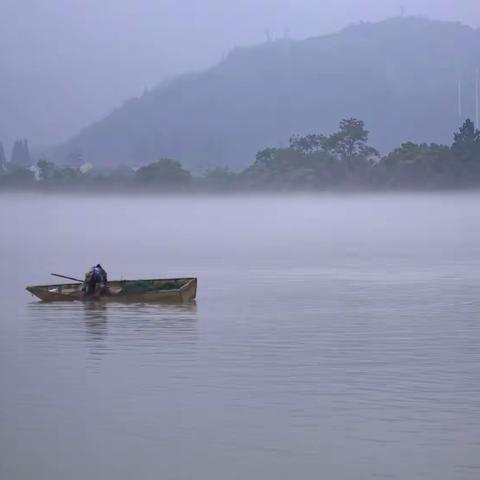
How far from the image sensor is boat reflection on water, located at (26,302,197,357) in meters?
30.0

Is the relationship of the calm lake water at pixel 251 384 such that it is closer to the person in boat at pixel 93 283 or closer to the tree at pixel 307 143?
the person in boat at pixel 93 283

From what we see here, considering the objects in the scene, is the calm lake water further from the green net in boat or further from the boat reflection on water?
the green net in boat

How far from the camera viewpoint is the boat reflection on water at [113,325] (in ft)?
98.5

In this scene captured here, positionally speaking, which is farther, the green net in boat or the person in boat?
the green net in boat

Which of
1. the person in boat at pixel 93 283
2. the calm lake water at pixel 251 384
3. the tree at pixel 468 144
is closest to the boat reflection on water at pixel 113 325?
the calm lake water at pixel 251 384

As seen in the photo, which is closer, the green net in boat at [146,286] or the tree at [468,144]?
the green net in boat at [146,286]

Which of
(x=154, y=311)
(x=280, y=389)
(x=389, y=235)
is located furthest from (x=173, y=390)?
(x=389, y=235)

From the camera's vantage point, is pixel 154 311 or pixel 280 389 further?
pixel 154 311

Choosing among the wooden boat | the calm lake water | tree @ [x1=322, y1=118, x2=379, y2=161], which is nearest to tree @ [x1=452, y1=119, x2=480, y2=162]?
tree @ [x1=322, y1=118, x2=379, y2=161]

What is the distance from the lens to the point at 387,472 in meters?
17.5

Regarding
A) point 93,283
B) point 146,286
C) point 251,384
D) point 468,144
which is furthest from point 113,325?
point 468,144

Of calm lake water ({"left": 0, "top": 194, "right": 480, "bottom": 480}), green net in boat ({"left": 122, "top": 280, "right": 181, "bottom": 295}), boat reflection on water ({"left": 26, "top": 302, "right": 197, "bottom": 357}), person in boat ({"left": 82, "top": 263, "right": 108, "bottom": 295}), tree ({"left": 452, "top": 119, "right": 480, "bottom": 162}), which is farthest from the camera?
tree ({"left": 452, "top": 119, "right": 480, "bottom": 162})

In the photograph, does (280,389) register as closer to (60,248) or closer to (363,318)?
(363,318)

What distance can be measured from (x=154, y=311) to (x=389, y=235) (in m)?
66.1
